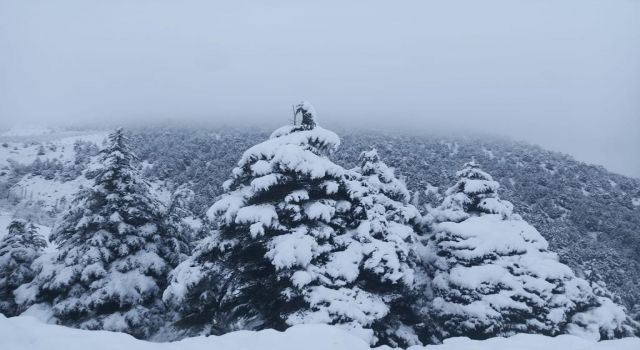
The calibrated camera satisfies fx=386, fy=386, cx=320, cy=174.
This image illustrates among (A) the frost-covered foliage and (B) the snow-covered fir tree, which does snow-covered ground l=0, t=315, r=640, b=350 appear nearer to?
(B) the snow-covered fir tree

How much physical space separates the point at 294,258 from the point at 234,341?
3509 mm

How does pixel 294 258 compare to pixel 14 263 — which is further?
pixel 14 263

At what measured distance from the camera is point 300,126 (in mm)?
12844

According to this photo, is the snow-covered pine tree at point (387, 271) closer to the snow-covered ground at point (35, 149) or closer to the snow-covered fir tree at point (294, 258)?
the snow-covered fir tree at point (294, 258)

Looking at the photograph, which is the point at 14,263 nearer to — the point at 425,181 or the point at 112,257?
the point at 112,257

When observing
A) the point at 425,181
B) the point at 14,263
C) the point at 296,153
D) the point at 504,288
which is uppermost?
the point at 296,153

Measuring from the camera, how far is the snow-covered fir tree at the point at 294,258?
1014cm

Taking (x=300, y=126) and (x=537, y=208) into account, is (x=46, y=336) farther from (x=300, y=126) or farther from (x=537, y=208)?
(x=537, y=208)

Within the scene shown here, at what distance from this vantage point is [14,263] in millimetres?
14586

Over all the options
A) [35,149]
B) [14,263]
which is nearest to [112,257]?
[14,263]

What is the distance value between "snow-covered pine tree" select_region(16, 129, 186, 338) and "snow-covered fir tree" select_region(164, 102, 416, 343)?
294 centimetres

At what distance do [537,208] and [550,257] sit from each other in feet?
246

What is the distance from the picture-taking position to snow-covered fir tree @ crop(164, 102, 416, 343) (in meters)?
10.1

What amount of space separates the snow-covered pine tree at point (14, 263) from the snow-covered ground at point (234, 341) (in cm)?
957
